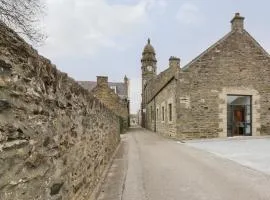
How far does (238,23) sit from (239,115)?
602 centimetres

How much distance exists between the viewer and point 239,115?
19.2 metres

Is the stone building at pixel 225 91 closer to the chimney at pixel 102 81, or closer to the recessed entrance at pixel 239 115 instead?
the recessed entrance at pixel 239 115

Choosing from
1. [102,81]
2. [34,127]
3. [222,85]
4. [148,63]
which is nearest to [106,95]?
[102,81]

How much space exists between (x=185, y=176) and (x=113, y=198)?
2450mm

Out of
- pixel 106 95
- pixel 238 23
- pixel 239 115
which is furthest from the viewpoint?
pixel 106 95

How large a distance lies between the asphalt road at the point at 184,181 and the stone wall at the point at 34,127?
6.63 ft

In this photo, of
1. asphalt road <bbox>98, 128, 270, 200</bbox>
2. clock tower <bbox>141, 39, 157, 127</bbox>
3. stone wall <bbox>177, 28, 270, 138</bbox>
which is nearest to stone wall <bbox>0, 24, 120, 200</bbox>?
asphalt road <bbox>98, 128, 270, 200</bbox>

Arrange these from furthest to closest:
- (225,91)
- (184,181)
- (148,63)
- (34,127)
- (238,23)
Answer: (148,63) → (238,23) → (225,91) → (184,181) → (34,127)

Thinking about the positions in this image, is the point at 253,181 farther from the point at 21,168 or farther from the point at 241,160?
the point at 21,168

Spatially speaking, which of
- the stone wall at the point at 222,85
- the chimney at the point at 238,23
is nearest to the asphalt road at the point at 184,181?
the stone wall at the point at 222,85

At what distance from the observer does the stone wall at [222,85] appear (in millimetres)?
17812

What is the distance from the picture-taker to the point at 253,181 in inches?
255

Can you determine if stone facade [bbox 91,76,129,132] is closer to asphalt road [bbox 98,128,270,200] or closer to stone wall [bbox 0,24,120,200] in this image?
asphalt road [bbox 98,128,270,200]

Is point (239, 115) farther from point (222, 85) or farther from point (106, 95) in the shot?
point (106, 95)
